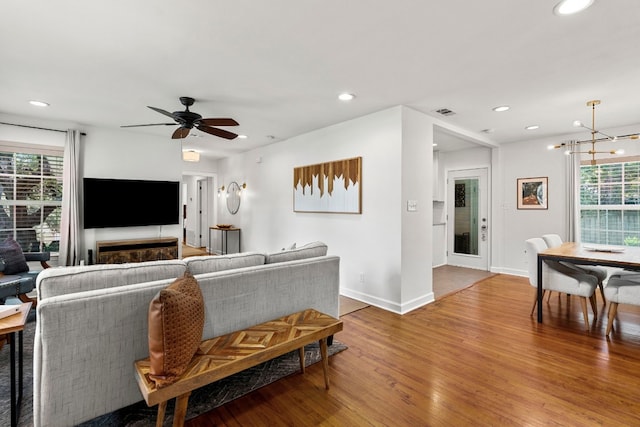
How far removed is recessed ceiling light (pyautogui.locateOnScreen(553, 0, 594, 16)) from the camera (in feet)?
5.80

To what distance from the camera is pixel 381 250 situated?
3844 millimetres

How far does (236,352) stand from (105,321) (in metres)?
0.75

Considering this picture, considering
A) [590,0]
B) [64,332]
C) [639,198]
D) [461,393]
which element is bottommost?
[461,393]

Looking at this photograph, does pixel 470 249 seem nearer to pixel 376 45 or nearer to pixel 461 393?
pixel 461 393

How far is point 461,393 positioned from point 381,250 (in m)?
1.94

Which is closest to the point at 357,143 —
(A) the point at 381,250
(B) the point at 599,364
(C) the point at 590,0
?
(A) the point at 381,250

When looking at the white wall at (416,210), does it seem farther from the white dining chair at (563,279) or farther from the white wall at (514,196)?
the white wall at (514,196)

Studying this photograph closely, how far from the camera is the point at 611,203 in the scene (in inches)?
183

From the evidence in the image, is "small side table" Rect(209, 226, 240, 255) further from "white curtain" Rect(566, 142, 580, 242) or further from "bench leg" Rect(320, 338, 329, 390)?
"white curtain" Rect(566, 142, 580, 242)

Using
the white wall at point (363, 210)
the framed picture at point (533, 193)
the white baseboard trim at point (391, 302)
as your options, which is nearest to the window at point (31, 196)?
the white wall at point (363, 210)

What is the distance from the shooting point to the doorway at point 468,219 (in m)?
5.97

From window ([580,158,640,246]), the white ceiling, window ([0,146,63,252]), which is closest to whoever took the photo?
the white ceiling

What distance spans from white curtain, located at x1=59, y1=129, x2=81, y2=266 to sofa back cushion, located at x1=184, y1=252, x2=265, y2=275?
3380 millimetres

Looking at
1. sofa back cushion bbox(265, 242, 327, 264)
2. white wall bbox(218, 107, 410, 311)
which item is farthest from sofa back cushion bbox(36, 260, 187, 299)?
white wall bbox(218, 107, 410, 311)
